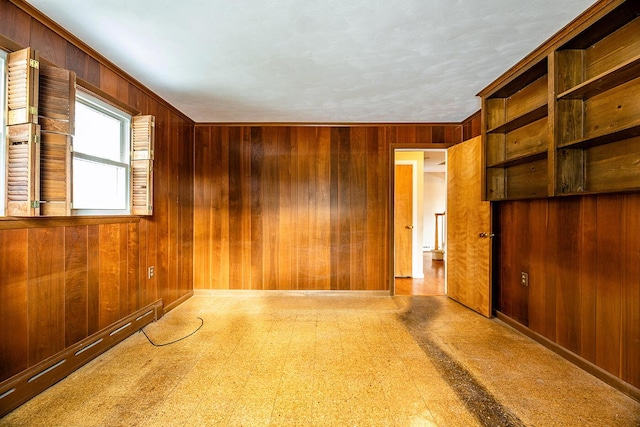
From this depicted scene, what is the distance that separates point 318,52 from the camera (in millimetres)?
2066

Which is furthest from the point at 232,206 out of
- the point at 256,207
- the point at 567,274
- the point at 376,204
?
the point at 567,274

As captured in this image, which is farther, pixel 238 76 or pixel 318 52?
pixel 238 76

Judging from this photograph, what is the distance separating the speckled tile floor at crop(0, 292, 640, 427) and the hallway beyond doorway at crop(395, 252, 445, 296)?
1.07m

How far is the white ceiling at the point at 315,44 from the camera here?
163cm

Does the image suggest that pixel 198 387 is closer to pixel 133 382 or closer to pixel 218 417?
pixel 218 417

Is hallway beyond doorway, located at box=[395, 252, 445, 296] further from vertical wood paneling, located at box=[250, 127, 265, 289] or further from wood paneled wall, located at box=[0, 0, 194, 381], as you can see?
wood paneled wall, located at box=[0, 0, 194, 381]

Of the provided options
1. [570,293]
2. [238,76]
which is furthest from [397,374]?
[238,76]

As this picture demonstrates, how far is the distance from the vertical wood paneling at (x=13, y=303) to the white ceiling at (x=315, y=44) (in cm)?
140

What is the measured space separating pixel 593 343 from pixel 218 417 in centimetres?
245

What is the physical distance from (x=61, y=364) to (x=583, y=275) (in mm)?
3625

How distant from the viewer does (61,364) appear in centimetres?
187

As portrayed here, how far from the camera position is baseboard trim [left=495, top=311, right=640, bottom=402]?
171cm

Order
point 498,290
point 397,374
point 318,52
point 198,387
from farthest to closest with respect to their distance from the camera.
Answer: point 498,290
point 318,52
point 397,374
point 198,387

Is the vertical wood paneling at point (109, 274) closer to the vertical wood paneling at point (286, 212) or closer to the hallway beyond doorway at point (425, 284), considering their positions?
the vertical wood paneling at point (286, 212)
